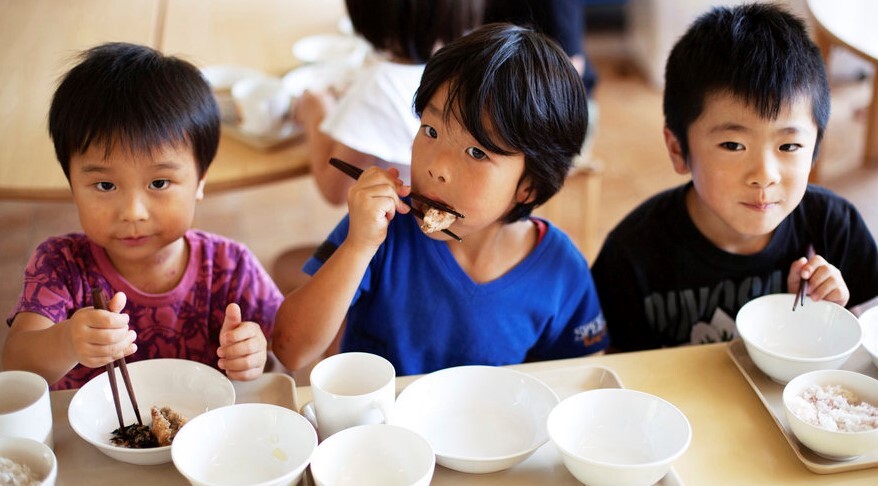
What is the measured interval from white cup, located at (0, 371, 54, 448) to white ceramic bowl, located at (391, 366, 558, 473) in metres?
0.46

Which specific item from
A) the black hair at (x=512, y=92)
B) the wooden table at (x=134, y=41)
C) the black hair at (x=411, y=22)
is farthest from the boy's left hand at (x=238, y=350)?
the black hair at (x=411, y=22)

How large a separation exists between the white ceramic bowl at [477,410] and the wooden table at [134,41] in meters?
0.88

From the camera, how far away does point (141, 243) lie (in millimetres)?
1471

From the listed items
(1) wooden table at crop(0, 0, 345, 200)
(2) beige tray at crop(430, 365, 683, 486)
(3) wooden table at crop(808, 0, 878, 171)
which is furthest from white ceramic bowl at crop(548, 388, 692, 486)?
(3) wooden table at crop(808, 0, 878, 171)

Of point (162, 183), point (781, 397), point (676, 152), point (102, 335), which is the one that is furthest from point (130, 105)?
point (781, 397)

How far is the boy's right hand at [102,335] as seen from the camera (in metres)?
1.17

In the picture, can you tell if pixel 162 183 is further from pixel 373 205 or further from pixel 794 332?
pixel 794 332

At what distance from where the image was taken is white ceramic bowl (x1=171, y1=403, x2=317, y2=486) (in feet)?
3.74

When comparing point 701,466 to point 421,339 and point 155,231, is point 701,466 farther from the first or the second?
point 155,231

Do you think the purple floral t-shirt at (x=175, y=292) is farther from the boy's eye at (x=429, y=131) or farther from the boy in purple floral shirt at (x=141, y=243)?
the boy's eye at (x=429, y=131)

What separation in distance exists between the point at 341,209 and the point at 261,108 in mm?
1600

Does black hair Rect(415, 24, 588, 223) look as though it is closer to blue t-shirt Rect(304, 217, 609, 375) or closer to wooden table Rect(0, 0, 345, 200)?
blue t-shirt Rect(304, 217, 609, 375)

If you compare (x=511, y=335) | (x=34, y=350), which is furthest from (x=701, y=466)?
(x=34, y=350)

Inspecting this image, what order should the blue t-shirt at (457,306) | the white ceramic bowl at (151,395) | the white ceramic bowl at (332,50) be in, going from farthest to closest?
the white ceramic bowl at (332,50) < the blue t-shirt at (457,306) < the white ceramic bowl at (151,395)
